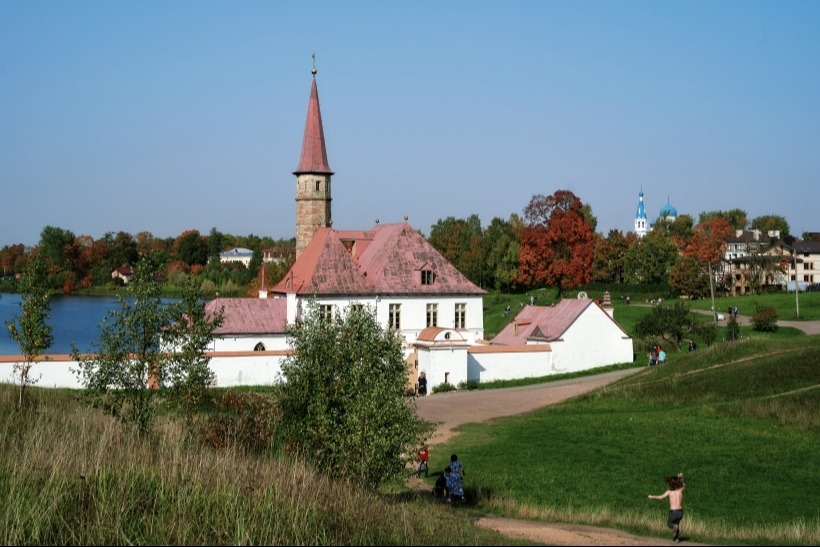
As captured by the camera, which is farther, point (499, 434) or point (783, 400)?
point (783, 400)

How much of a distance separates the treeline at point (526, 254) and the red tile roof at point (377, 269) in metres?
6.69

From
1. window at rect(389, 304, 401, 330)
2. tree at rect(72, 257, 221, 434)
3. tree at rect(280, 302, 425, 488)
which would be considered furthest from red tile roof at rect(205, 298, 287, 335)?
tree at rect(280, 302, 425, 488)

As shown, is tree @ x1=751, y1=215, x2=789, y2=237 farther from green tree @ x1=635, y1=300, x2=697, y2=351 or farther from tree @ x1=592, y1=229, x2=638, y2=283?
green tree @ x1=635, y1=300, x2=697, y2=351

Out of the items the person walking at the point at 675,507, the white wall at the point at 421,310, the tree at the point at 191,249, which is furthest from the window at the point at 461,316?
the tree at the point at 191,249

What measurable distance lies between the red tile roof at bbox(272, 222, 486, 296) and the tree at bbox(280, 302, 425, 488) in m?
27.3

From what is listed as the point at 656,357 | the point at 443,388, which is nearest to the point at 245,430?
the point at 443,388

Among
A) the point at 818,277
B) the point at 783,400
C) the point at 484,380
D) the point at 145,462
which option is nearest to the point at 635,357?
the point at 484,380

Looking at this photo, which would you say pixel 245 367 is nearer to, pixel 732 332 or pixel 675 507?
pixel 732 332

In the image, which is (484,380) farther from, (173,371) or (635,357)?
(173,371)

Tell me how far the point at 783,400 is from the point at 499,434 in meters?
10.2

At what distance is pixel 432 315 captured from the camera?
51.4m

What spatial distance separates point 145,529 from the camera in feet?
50.6

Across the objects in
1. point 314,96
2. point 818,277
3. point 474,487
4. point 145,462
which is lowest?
point 474,487

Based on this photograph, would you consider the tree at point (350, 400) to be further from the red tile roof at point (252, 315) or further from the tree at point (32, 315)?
the red tile roof at point (252, 315)
